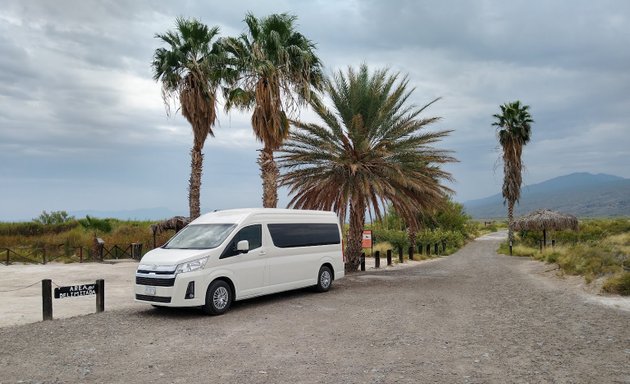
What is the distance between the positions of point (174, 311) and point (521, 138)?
126ft

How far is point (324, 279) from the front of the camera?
1442cm

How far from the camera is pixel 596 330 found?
356 inches

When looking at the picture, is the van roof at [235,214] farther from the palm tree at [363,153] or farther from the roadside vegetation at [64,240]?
the roadside vegetation at [64,240]

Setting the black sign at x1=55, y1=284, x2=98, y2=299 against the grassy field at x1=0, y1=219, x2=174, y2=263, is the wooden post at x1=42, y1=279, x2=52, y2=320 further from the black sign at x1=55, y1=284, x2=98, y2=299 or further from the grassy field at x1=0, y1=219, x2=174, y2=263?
the grassy field at x1=0, y1=219, x2=174, y2=263

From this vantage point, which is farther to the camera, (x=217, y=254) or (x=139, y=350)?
(x=217, y=254)

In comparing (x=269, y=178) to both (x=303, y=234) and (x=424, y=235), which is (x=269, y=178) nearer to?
(x=303, y=234)

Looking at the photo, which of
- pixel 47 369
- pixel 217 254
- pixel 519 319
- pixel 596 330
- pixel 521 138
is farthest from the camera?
pixel 521 138

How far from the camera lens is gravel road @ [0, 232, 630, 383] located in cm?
645

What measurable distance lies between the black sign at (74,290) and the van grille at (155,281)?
1.21 metres

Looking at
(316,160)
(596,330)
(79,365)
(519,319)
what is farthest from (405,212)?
(79,365)

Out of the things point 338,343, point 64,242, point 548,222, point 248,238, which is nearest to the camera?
point 338,343

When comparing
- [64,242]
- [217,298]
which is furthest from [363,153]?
[64,242]

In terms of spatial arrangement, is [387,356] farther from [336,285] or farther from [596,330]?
[336,285]

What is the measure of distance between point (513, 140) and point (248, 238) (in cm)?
3620
